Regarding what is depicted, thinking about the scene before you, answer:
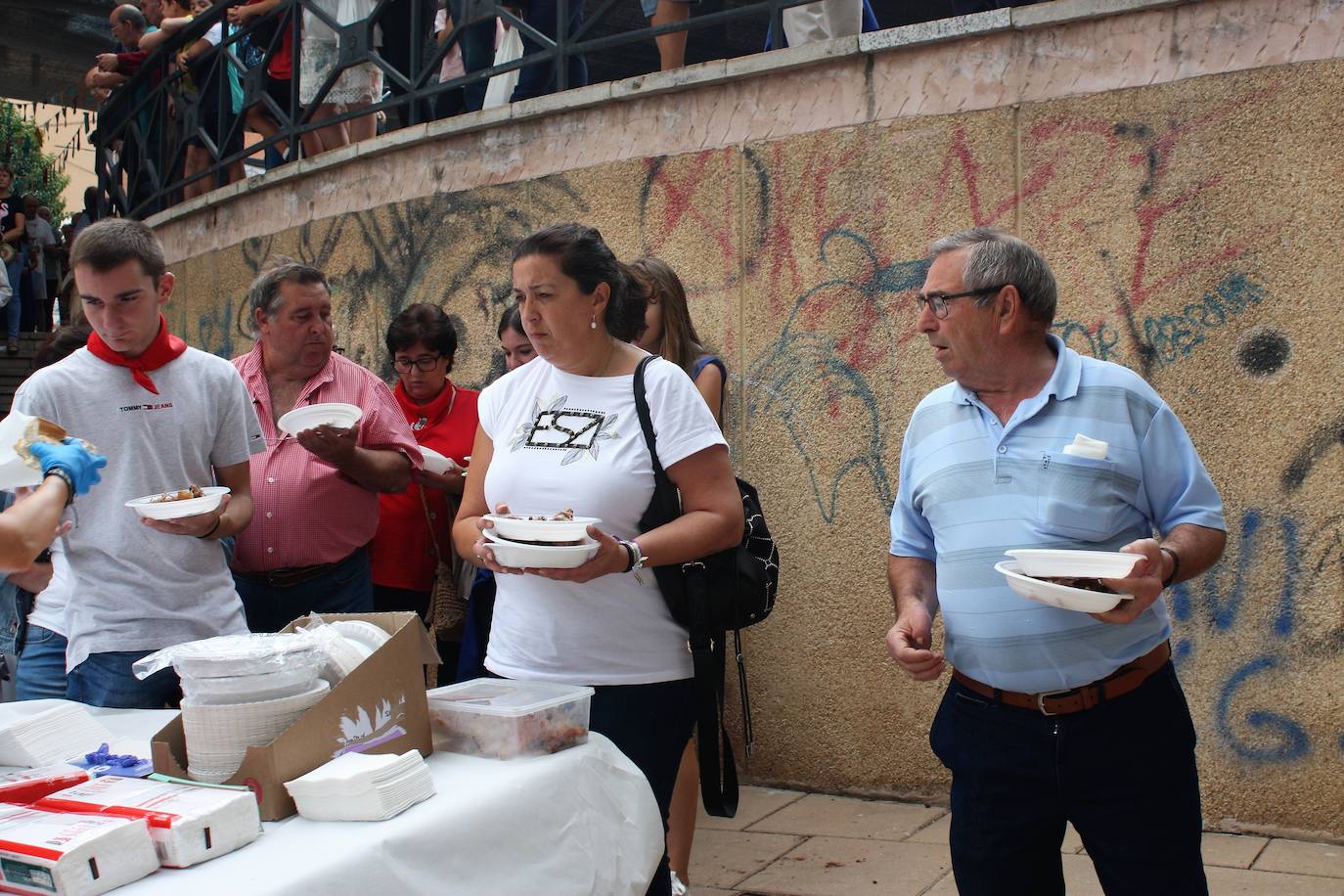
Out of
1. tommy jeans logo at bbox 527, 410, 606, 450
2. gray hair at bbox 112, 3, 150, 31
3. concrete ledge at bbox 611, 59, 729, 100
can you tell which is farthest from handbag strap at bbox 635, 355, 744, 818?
gray hair at bbox 112, 3, 150, 31

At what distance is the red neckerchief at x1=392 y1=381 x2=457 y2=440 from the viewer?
4.30 metres

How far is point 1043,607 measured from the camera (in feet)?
7.67

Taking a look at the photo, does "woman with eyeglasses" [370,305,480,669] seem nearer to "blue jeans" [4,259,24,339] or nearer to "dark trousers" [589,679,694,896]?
"dark trousers" [589,679,694,896]

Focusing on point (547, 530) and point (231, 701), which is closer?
point (231, 701)

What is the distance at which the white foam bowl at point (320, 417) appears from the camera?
3.41 m

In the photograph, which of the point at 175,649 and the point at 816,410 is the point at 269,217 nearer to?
the point at 816,410

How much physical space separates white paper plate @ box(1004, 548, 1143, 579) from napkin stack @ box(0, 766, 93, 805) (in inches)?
62.1

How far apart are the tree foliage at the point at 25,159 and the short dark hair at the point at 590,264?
70.9 feet

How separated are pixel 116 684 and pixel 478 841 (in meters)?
1.29

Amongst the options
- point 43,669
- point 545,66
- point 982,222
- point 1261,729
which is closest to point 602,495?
point 43,669

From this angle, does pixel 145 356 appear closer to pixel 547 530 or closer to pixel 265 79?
pixel 547 530

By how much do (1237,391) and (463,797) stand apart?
9.50ft

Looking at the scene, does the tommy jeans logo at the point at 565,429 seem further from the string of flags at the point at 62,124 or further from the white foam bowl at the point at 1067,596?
the string of flags at the point at 62,124

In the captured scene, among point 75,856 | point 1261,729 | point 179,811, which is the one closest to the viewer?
point 75,856
